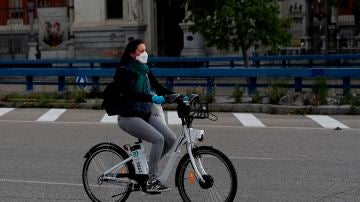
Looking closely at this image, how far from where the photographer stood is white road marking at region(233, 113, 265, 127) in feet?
55.2

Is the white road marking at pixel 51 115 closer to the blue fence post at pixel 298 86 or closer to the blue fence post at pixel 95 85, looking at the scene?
the blue fence post at pixel 95 85

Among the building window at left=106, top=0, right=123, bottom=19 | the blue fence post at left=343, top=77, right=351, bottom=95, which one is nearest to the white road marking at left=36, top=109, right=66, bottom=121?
the blue fence post at left=343, top=77, right=351, bottom=95

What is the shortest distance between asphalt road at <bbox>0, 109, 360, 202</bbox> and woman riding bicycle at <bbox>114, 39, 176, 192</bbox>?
97 centimetres

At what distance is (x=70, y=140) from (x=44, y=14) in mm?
26932

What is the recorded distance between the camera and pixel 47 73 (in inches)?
944

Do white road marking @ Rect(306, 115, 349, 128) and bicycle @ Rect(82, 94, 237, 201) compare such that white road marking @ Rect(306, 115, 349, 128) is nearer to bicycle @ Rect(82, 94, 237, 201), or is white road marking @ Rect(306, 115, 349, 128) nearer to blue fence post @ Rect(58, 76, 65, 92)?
bicycle @ Rect(82, 94, 237, 201)

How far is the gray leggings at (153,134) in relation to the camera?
25.6 feet

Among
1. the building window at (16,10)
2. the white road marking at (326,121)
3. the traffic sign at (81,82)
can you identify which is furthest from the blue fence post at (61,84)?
the building window at (16,10)

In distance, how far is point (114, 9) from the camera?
42562mm

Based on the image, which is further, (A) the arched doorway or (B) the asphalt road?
(A) the arched doorway

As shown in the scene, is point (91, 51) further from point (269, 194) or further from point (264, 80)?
point (269, 194)

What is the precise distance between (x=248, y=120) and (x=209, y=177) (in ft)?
33.5

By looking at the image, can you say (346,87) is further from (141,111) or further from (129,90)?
(129,90)

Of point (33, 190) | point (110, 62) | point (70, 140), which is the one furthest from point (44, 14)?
point (33, 190)
